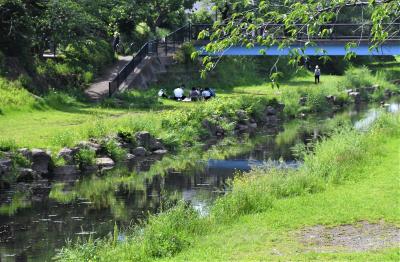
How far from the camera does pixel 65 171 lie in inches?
1076

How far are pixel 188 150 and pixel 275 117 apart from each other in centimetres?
1436

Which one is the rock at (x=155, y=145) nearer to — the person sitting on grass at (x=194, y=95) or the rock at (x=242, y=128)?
the rock at (x=242, y=128)

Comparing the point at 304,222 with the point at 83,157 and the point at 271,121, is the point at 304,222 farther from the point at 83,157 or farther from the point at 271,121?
the point at 271,121

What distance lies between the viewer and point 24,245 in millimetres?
17656

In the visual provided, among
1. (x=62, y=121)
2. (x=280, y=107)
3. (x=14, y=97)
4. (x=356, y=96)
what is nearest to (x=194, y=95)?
(x=280, y=107)

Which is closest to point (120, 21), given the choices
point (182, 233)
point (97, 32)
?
point (97, 32)

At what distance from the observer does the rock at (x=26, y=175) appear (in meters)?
25.4

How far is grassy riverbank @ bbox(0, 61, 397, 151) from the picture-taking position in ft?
98.5

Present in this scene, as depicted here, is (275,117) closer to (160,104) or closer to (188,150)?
(160,104)

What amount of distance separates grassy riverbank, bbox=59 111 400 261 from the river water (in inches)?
62.0

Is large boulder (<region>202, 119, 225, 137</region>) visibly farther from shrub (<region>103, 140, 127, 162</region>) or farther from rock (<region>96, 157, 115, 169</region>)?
rock (<region>96, 157, 115, 169</region>)

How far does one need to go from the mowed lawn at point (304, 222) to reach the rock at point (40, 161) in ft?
37.5

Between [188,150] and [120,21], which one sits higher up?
[120,21]

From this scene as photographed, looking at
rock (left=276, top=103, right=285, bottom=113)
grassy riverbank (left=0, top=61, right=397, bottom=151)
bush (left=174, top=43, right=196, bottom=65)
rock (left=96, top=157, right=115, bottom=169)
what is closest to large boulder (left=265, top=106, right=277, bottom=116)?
rock (left=276, top=103, right=285, bottom=113)
